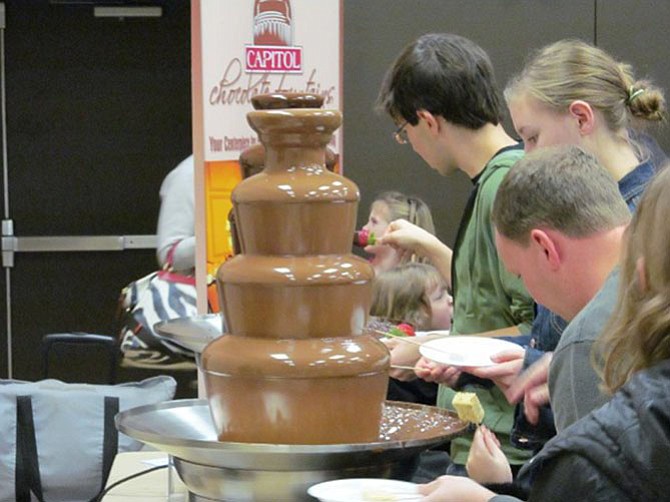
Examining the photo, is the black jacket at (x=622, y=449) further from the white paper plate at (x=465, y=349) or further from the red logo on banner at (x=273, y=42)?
the red logo on banner at (x=273, y=42)

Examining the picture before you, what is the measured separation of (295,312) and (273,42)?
75.8 inches

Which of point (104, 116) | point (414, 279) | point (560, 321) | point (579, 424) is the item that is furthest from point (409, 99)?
point (104, 116)

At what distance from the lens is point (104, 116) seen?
19.6 ft

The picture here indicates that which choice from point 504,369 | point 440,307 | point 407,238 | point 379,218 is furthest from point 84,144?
point 504,369

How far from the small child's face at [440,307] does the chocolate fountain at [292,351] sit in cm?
185

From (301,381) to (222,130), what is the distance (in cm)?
183

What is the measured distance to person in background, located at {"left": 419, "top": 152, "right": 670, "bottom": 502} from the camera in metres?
1.22

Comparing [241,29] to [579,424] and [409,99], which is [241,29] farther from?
[579,424]

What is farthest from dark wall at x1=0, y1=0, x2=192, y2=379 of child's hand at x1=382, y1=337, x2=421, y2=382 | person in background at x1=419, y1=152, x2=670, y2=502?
person in background at x1=419, y1=152, x2=670, y2=502

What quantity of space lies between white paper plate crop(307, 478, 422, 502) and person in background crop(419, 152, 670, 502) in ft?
0.48

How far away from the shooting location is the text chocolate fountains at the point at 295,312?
1523 millimetres

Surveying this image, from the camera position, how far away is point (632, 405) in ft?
4.08

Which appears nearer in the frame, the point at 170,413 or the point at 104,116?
the point at 170,413

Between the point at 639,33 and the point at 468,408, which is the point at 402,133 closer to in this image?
the point at 468,408
